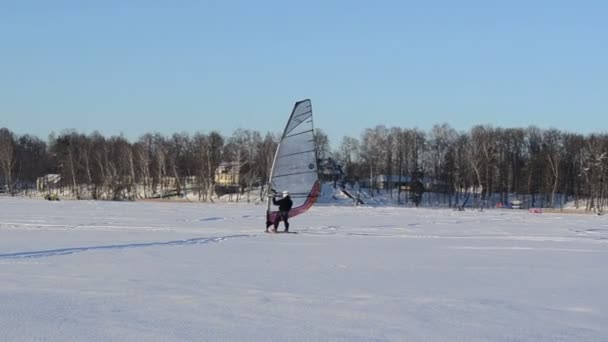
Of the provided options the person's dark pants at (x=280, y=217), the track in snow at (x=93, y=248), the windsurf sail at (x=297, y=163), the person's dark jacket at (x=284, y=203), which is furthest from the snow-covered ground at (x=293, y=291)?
the windsurf sail at (x=297, y=163)

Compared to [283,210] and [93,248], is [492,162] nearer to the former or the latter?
[283,210]

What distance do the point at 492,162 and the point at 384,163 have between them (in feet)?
54.1

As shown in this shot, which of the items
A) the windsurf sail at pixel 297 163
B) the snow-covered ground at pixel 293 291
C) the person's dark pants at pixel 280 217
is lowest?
the snow-covered ground at pixel 293 291

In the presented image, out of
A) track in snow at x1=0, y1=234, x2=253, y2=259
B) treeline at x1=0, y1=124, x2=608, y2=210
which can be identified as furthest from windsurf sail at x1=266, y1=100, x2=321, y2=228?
treeline at x1=0, y1=124, x2=608, y2=210

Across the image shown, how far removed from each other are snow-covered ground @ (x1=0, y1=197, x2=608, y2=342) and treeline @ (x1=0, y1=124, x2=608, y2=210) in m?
50.0

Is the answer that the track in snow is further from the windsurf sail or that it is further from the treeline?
the treeline

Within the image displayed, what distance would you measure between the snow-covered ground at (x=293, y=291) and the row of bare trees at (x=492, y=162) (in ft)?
164

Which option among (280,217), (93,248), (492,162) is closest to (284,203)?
(280,217)

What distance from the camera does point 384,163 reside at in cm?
8262

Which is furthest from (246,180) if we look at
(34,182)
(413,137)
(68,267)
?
(68,267)

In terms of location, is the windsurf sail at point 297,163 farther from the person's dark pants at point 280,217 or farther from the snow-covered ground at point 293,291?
the snow-covered ground at point 293,291

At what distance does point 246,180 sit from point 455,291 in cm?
6105

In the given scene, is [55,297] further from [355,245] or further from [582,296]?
[355,245]

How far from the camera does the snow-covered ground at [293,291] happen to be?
547 centimetres
